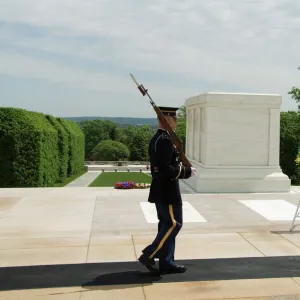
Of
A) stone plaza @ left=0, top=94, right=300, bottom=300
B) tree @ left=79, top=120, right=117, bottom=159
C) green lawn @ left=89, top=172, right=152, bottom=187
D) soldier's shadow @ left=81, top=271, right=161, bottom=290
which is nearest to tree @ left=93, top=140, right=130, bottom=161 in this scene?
tree @ left=79, top=120, right=117, bottom=159

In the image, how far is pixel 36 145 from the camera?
17.3 m

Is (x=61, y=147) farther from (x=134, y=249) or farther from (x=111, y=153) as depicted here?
(x=111, y=153)

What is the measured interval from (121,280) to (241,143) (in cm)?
635

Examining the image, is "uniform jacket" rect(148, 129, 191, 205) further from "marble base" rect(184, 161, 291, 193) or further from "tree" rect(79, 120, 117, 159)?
"tree" rect(79, 120, 117, 159)

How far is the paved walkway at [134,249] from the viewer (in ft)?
11.2

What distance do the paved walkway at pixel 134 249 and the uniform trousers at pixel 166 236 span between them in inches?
7.3

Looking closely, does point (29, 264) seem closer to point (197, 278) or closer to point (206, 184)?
point (197, 278)

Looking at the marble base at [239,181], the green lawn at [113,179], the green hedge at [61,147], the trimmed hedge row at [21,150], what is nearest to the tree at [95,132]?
the green lawn at [113,179]

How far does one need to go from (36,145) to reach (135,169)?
3020 cm

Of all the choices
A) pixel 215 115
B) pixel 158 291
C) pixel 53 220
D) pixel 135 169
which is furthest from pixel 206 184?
pixel 135 169

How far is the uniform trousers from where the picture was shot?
3.67 m

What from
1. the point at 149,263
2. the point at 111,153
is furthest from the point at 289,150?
the point at 111,153

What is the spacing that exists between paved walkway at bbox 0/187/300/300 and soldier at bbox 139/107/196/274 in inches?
6.4

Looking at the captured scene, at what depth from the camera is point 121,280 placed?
3594mm
